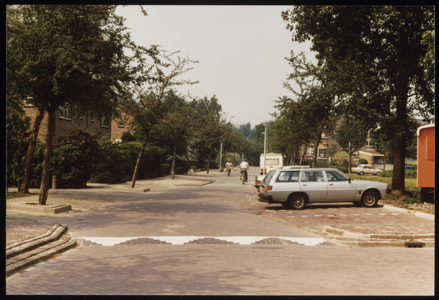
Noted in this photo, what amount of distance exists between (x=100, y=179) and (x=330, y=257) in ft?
67.1

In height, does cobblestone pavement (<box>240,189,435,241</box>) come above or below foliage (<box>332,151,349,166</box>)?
below

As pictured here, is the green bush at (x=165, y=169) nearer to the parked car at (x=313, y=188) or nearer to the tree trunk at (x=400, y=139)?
the tree trunk at (x=400, y=139)

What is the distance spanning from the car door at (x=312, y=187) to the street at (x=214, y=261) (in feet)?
8.61

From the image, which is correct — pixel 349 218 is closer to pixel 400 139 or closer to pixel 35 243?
pixel 400 139

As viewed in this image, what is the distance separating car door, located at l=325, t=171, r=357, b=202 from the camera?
16.1 m

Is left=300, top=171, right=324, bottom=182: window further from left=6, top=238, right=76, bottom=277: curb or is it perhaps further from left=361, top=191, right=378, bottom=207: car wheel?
left=6, top=238, right=76, bottom=277: curb

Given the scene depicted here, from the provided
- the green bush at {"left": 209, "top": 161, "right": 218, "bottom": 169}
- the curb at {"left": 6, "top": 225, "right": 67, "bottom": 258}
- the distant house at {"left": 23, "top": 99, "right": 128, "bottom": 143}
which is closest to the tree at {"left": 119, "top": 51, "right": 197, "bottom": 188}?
the distant house at {"left": 23, "top": 99, "right": 128, "bottom": 143}

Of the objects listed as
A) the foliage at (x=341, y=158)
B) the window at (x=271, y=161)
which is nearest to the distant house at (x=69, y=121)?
the window at (x=271, y=161)

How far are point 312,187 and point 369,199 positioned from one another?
2301 millimetres

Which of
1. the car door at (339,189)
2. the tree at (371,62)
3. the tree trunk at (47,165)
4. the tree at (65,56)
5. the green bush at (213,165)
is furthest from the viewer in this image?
the green bush at (213,165)

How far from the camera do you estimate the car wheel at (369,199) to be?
16.4 metres

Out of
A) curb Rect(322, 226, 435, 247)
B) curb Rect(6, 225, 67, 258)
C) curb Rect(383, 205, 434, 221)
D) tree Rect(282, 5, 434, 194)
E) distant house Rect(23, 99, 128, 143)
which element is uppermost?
tree Rect(282, 5, 434, 194)

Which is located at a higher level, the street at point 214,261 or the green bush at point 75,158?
the green bush at point 75,158

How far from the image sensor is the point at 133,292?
17.6ft
